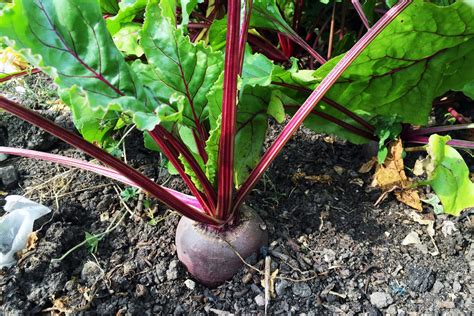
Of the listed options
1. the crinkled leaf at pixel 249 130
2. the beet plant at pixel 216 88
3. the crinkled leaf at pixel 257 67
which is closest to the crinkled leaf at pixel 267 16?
the beet plant at pixel 216 88

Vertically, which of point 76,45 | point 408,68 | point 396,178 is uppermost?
point 76,45

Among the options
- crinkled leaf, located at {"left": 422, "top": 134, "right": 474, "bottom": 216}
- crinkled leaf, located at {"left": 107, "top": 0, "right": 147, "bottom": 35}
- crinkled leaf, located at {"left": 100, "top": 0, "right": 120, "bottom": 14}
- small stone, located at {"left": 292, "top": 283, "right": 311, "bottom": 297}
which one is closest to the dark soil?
small stone, located at {"left": 292, "top": 283, "right": 311, "bottom": 297}

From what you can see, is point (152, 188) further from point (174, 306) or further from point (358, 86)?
point (358, 86)

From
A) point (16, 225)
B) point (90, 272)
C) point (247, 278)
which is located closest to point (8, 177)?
point (16, 225)

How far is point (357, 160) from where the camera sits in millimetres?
1673

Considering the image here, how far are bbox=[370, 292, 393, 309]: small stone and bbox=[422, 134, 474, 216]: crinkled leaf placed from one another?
0.30m

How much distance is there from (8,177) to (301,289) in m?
1.02

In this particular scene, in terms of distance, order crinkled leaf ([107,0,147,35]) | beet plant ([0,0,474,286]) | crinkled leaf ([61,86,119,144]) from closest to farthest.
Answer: crinkled leaf ([61,86,119,144])
beet plant ([0,0,474,286])
crinkled leaf ([107,0,147,35])

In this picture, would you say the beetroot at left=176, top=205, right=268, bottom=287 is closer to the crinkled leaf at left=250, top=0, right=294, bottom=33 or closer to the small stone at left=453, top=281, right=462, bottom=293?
the small stone at left=453, top=281, right=462, bottom=293

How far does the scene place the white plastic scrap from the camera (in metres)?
1.37

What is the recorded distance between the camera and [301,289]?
4.23 ft

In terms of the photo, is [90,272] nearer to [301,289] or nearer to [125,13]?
[301,289]

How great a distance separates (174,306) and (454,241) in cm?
81

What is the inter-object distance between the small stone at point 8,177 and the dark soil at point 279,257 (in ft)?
0.08
